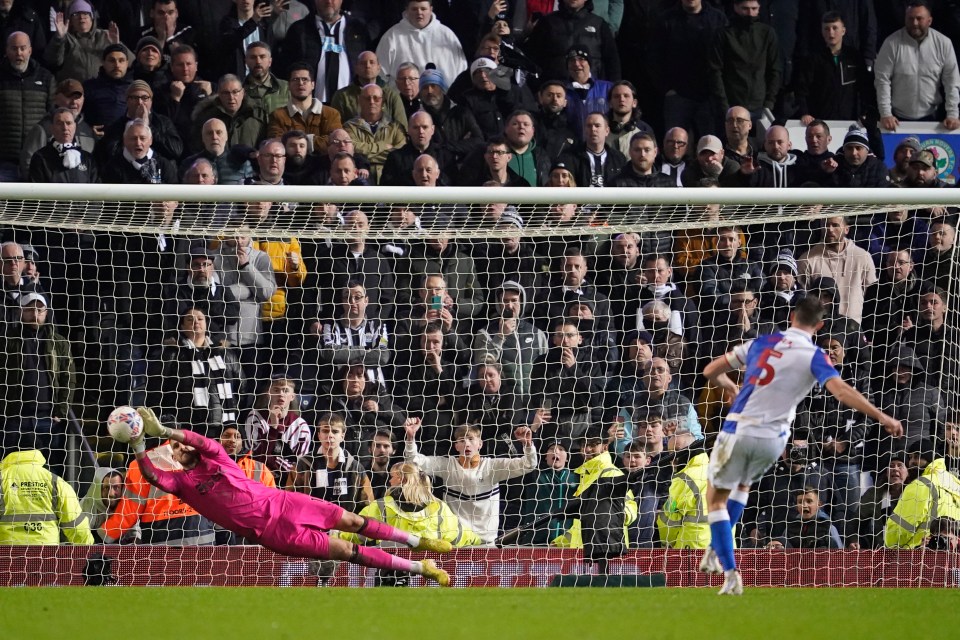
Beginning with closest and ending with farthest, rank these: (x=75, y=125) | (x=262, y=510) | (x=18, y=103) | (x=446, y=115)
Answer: (x=262, y=510), (x=75, y=125), (x=18, y=103), (x=446, y=115)

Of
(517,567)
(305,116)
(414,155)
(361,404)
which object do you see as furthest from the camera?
(305,116)

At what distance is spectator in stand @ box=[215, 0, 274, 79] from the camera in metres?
11.0

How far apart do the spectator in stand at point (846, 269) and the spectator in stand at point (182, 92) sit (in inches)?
199

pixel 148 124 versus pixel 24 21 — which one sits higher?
pixel 24 21

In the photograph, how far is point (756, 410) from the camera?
7082 mm

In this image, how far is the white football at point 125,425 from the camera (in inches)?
299

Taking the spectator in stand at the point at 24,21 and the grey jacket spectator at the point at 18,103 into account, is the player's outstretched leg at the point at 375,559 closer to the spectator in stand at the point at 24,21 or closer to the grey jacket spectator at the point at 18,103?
the grey jacket spectator at the point at 18,103

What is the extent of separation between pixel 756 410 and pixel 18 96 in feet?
22.1

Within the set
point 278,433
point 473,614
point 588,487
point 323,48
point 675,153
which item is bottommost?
point 473,614

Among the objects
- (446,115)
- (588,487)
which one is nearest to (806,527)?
(588,487)

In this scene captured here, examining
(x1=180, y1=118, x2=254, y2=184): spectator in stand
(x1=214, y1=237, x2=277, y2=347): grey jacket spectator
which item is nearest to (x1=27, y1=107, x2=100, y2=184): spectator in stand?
(x1=180, y1=118, x2=254, y2=184): spectator in stand

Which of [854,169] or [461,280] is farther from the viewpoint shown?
[854,169]

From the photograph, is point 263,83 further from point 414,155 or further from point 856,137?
point 856,137

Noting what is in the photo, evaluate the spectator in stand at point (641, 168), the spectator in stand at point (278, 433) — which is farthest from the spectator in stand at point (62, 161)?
the spectator in stand at point (641, 168)
